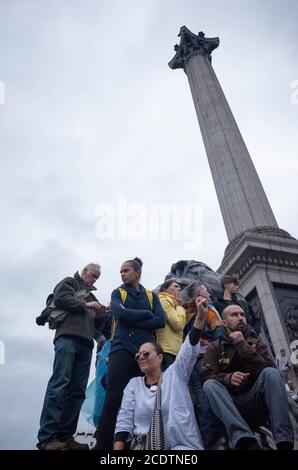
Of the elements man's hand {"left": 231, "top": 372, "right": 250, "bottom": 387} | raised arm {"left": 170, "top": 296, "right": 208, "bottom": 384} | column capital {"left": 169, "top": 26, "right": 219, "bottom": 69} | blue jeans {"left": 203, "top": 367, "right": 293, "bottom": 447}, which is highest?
column capital {"left": 169, "top": 26, "right": 219, "bottom": 69}

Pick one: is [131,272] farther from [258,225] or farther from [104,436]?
[258,225]

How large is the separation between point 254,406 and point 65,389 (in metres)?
2.15

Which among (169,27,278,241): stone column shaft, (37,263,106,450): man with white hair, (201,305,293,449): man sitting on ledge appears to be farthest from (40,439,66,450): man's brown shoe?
(169,27,278,241): stone column shaft

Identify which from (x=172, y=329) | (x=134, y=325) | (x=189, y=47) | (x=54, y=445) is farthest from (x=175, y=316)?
(x=189, y=47)

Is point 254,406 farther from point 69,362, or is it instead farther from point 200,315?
point 69,362

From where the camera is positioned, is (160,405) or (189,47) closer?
(160,405)

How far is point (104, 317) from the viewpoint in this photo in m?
5.66

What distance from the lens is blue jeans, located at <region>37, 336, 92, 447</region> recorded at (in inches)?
175

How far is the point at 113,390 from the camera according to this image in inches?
170

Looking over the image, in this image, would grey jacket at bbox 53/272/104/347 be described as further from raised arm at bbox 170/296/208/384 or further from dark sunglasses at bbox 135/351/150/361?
raised arm at bbox 170/296/208/384

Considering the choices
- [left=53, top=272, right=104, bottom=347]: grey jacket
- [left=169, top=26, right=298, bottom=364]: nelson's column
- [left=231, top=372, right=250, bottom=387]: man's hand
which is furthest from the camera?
[left=169, top=26, right=298, bottom=364]: nelson's column

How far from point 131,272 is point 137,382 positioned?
1525 mm

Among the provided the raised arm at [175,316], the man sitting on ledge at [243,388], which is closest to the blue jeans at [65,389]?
the raised arm at [175,316]

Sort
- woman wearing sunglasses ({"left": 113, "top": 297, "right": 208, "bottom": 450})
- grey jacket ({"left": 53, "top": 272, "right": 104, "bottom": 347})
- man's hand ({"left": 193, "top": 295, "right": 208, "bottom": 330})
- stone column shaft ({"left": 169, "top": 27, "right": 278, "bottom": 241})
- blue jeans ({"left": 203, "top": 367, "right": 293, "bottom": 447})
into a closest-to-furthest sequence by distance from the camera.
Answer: blue jeans ({"left": 203, "top": 367, "right": 293, "bottom": 447}) → woman wearing sunglasses ({"left": 113, "top": 297, "right": 208, "bottom": 450}) → man's hand ({"left": 193, "top": 295, "right": 208, "bottom": 330}) → grey jacket ({"left": 53, "top": 272, "right": 104, "bottom": 347}) → stone column shaft ({"left": 169, "top": 27, "right": 278, "bottom": 241})
